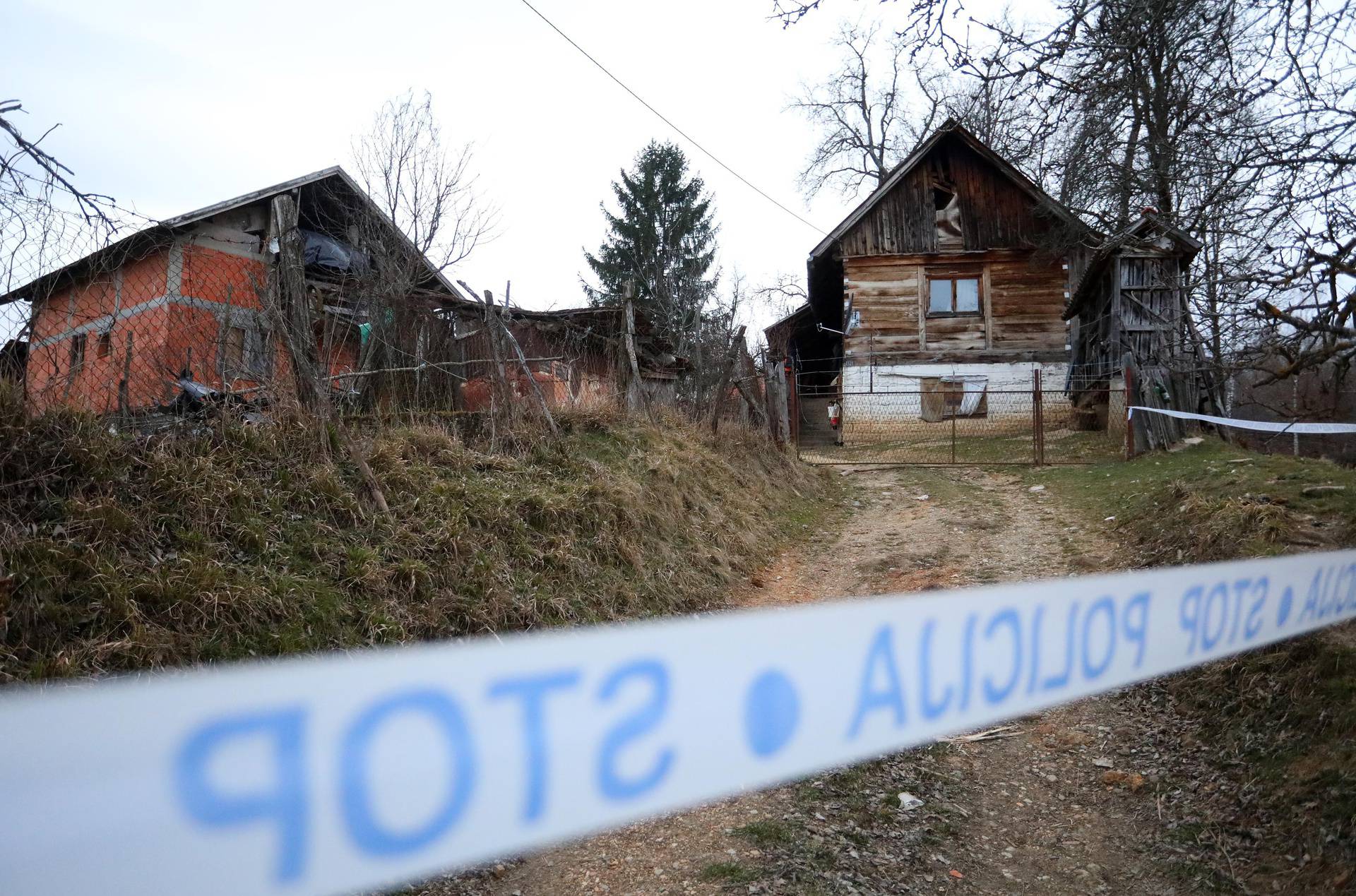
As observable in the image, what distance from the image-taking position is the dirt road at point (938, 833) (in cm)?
318

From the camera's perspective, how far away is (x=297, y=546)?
434 cm

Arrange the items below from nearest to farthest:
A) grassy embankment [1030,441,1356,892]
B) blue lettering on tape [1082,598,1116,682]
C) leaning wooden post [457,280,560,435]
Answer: blue lettering on tape [1082,598,1116,682] → grassy embankment [1030,441,1356,892] → leaning wooden post [457,280,560,435]

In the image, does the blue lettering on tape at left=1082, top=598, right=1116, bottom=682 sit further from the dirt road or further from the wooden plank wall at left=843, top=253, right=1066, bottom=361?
the wooden plank wall at left=843, top=253, right=1066, bottom=361

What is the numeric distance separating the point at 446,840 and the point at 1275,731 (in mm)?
4151

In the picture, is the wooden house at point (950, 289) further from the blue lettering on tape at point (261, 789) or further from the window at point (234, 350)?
the blue lettering on tape at point (261, 789)

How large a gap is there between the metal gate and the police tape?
39.1 feet

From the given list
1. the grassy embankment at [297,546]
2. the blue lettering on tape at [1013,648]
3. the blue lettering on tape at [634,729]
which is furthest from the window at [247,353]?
the blue lettering on tape at [1013,648]

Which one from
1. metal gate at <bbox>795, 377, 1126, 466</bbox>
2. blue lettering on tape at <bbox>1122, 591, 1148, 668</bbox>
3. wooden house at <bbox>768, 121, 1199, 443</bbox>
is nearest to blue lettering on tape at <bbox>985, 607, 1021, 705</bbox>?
blue lettering on tape at <bbox>1122, 591, 1148, 668</bbox>

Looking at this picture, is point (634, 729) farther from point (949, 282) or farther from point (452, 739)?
point (949, 282)

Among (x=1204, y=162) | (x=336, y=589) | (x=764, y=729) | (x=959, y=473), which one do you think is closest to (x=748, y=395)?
(x=959, y=473)

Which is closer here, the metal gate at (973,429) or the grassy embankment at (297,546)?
the grassy embankment at (297,546)

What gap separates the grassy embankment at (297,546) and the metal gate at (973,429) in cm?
837

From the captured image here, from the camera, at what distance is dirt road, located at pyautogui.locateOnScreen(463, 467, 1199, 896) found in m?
3.18

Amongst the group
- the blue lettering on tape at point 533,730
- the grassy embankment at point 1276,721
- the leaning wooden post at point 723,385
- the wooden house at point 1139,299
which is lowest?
the grassy embankment at point 1276,721
